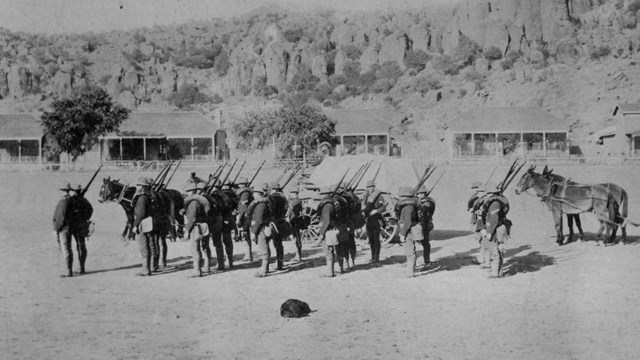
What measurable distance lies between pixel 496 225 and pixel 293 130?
3341 cm

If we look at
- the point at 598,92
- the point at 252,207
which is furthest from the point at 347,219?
the point at 598,92

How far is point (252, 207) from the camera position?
12148 mm

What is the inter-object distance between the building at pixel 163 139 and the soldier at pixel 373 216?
32.7 m

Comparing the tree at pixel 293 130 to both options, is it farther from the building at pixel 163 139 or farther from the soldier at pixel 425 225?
the soldier at pixel 425 225

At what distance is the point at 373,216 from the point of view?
14.4 metres

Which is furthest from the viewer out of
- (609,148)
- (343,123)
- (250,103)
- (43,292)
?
(250,103)

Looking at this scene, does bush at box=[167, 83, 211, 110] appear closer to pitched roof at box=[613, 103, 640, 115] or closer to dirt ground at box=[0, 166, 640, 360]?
pitched roof at box=[613, 103, 640, 115]

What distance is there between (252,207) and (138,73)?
10287 cm

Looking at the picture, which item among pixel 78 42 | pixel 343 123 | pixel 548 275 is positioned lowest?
pixel 548 275

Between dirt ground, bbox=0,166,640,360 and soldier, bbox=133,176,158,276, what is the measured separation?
0.43 m

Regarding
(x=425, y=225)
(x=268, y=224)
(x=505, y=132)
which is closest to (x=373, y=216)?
(x=425, y=225)

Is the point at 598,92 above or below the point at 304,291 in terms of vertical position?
above

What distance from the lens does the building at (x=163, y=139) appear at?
47.7 meters

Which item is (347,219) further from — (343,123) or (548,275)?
(343,123)
